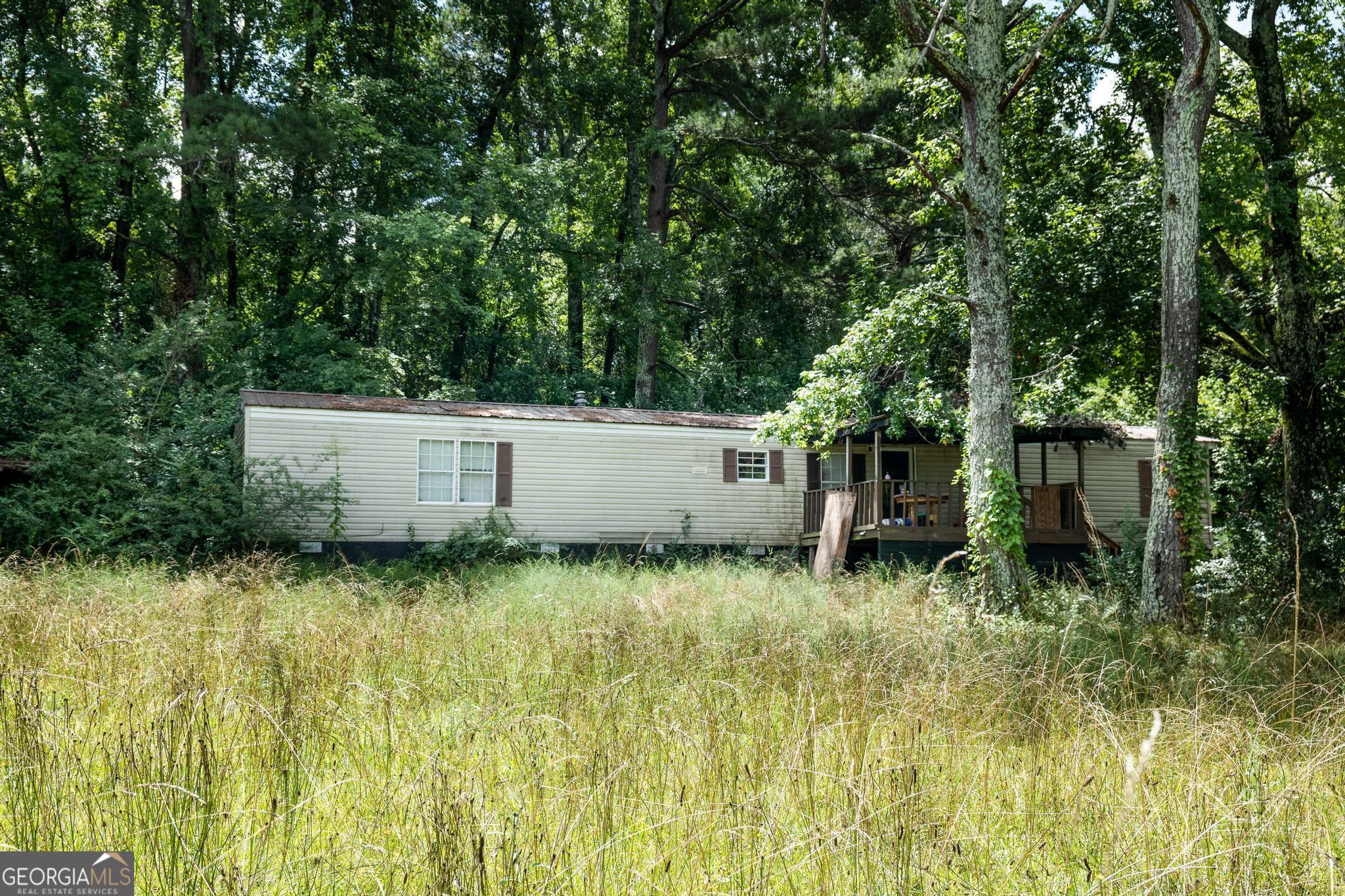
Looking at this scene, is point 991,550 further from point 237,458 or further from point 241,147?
point 241,147

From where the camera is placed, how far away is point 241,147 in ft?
62.5

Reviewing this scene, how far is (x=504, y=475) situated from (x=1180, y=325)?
1107 cm

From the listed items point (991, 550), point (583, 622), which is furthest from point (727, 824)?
point (991, 550)

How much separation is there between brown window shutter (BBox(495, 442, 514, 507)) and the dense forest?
4390mm

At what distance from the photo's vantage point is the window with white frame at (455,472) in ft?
53.8

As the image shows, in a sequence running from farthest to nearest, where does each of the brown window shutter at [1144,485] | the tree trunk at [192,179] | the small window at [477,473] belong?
1. the brown window shutter at [1144,485]
2. the tree trunk at [192,179]
3. the small window at [477,473]

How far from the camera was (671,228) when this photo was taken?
30.9m

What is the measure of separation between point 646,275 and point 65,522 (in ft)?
45.6

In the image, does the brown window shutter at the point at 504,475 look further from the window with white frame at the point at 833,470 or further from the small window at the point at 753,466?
the window with white frame at the point at 833,470

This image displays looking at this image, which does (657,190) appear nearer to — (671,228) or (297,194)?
(671,228)

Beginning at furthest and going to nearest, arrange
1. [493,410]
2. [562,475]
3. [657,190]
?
[657,190] → [562,475] → [493,410]

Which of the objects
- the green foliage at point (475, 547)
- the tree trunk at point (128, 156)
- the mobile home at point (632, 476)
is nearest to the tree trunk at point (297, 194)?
the tree trunk at point (128, 156)

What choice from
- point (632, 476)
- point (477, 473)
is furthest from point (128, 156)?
point (632, 476)

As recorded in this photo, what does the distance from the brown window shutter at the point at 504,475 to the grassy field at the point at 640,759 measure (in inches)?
394
